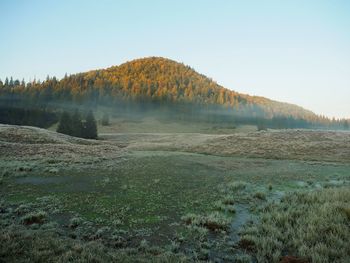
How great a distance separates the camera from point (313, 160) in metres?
31.9

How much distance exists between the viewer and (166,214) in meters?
11.5

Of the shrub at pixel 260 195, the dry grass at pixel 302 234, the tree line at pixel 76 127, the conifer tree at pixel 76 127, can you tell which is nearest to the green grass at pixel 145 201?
the shrub at pixel 260 195

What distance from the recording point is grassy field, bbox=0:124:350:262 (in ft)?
23.9

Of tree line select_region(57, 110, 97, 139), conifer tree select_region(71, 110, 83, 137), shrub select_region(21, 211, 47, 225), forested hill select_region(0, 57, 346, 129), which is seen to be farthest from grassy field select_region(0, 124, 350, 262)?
forested hill select_region(0, 57, 346, 129)

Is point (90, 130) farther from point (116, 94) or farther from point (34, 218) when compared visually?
point (116, 94)

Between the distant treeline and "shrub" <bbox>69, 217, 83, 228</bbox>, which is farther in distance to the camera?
the distant treeline

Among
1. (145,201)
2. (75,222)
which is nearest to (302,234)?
(145,201)

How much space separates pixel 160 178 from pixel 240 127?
111141 mm

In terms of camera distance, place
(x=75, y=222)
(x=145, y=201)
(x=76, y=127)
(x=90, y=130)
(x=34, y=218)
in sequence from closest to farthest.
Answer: (x=75, y=222) → (x=34, y=218) → (x=145, y=201) → (x=76, y=127) → (x=90, y=130)

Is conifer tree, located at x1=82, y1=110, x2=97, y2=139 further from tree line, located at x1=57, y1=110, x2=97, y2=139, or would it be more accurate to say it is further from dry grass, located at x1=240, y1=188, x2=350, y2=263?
dry grass, located at x1=240, y1=188, x2=350, y2=263

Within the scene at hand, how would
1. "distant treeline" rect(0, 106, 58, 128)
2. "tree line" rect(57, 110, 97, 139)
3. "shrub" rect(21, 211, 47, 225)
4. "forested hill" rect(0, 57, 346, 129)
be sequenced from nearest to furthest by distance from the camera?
"shrub" rect(21, 211, 47, 225), "tree line" rect(57, 110, 97, 139), "distant treeline" rect(0, 106, 58, 128), "forested hill" rect(0, 57, 346, 129)

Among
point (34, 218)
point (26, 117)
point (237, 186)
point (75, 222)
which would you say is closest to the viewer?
point (75, 222)

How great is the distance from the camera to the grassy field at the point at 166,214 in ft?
23.9

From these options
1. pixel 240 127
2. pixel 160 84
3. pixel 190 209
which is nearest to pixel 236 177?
pixel 190 209
